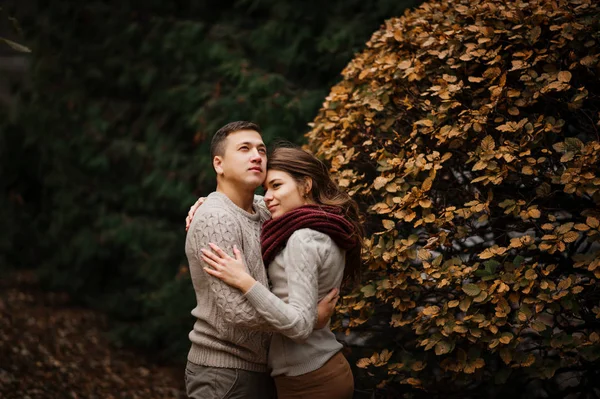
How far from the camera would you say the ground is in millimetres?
5781

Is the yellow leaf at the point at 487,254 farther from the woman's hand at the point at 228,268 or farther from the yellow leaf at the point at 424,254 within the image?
the woman's hand at the point at 228,268

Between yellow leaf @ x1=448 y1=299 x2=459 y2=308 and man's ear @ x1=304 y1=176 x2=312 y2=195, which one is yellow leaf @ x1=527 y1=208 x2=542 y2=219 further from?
man's ear @ x1=304 y1=176 x2=312 y2=195

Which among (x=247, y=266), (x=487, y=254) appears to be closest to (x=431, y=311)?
(x=487, y=254)

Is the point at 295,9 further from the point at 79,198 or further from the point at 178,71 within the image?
the point at 79,198

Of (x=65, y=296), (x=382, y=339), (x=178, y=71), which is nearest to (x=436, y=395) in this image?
(x=382, y=339)

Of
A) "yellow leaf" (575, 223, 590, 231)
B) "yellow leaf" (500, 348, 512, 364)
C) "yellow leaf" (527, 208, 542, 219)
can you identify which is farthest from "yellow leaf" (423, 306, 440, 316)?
"yellow leaf" (575, 223, 590, 231)

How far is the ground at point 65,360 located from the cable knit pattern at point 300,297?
123 inches

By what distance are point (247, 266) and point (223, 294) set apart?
224mm

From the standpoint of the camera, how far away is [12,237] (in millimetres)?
9047

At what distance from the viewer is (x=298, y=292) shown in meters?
2.77

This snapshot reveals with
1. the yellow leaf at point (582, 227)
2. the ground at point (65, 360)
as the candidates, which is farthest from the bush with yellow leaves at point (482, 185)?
the ground at point (65, 360)

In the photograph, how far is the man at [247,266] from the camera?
2887 mm

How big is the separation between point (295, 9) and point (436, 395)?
11.8 ft

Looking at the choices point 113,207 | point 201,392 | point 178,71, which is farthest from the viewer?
point 113,207
